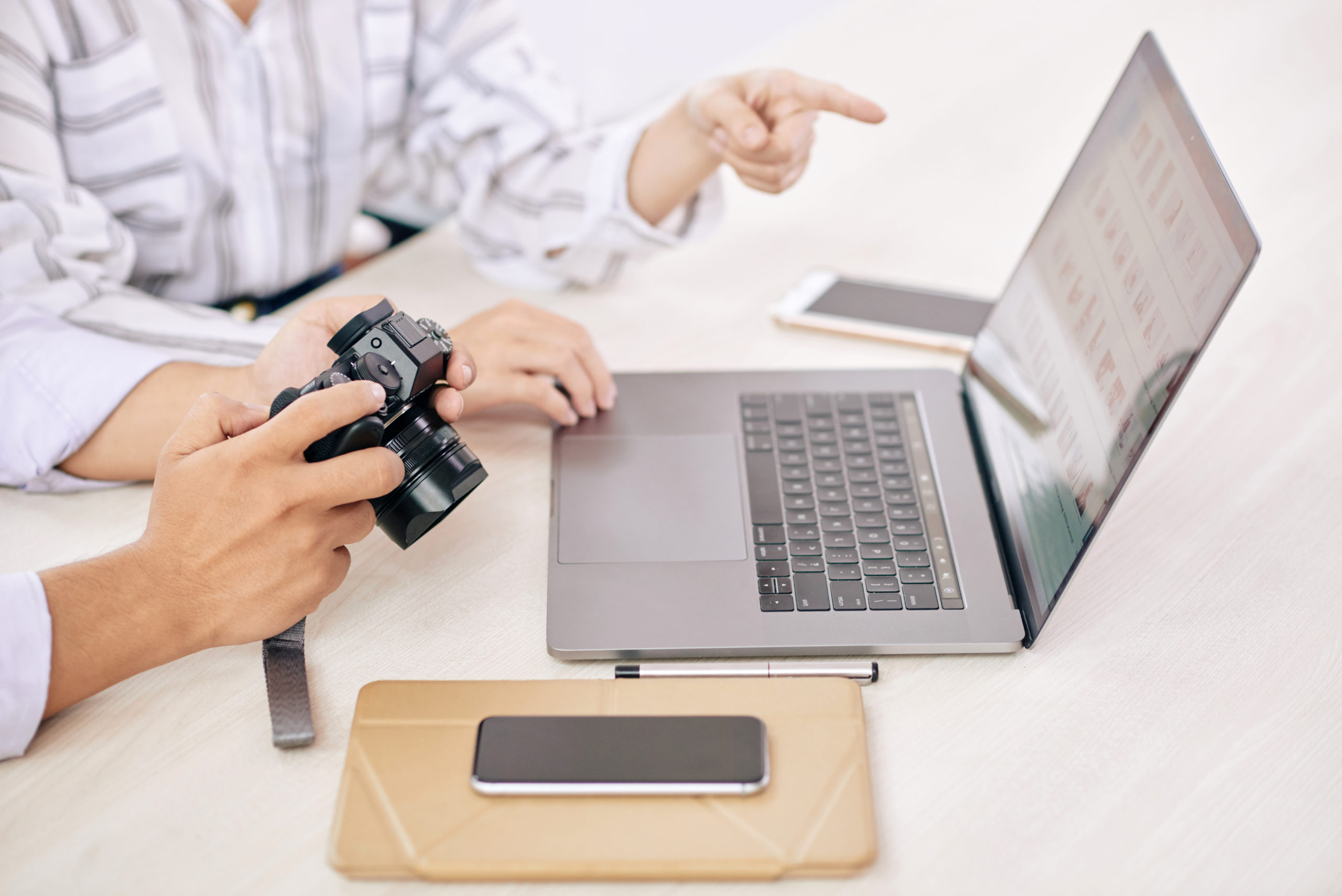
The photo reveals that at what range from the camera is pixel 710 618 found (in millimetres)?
587

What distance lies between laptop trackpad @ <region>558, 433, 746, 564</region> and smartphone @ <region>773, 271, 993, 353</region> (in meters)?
0.21

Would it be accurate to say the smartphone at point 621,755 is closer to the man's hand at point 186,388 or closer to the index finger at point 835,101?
the man's hand at point 186,388

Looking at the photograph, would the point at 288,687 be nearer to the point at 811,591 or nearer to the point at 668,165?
the point at 811,591

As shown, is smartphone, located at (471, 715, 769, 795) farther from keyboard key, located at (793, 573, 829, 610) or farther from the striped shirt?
the striped shirt

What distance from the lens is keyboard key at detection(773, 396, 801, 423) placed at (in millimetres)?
749

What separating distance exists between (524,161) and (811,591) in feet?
1.91

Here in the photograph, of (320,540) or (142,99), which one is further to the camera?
(142,99)

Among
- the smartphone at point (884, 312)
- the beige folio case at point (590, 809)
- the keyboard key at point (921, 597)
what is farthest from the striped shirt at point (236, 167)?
the keyboard key at point (921, 597)

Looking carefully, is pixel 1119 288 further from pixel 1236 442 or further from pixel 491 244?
pixel 491 244

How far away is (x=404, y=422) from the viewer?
0.59 metres

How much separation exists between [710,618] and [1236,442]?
0.46 meters

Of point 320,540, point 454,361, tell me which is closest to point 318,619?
point 320,540

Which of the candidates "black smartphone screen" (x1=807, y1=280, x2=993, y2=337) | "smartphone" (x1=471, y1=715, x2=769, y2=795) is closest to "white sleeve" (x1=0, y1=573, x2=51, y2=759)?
"smartphone" (x1=471, y1=715, x2=769, y2=795)

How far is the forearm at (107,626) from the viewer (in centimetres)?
53
